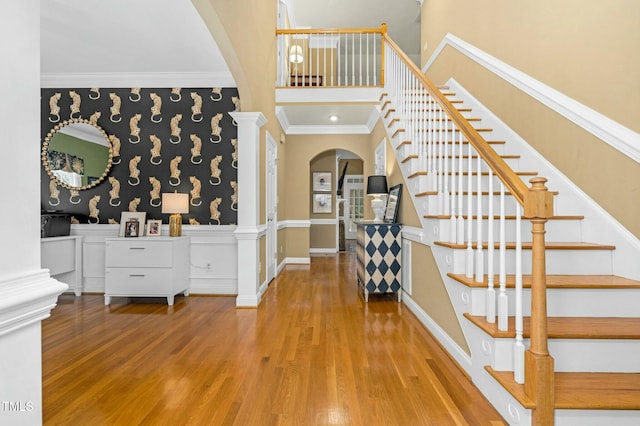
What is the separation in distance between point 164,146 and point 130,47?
1157 millimetres

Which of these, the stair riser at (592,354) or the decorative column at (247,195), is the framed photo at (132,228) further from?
the stair riser at (592,354)

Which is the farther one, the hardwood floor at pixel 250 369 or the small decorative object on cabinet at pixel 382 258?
the small decorative object on cabinet at pixel 382 258

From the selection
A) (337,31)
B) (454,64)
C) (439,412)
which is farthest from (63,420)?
(337,31)

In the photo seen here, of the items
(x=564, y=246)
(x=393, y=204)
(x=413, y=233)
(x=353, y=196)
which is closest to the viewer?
(x=564, y=246)

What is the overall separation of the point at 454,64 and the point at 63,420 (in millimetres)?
5168

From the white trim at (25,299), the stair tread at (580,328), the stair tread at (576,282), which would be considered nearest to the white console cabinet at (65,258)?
the white trim at (25,299)

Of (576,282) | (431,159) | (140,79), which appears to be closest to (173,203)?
(140,79)

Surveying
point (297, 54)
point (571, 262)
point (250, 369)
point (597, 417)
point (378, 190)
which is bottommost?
point (250, 369)

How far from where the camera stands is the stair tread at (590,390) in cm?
146

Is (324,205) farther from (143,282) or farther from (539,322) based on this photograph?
(539,322)

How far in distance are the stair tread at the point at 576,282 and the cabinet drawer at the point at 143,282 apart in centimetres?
308

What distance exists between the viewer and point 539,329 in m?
1.51

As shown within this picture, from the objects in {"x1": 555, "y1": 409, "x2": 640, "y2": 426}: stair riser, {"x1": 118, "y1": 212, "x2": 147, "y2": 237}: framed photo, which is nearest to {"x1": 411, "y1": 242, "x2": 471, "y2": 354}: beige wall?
{"x1": 555, "y1": 409, "x2": 640, "y2": 426}: stair riser

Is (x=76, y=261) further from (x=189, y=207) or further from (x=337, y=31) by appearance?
(x=337, y=31)
